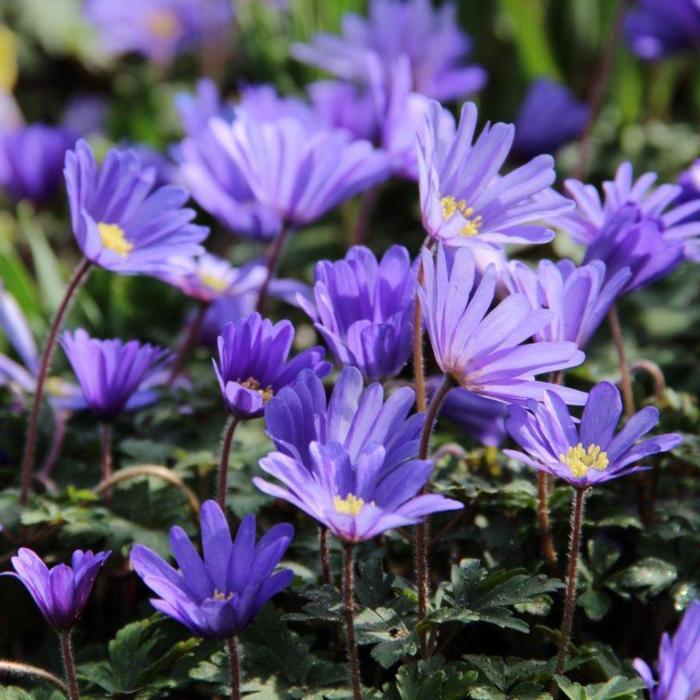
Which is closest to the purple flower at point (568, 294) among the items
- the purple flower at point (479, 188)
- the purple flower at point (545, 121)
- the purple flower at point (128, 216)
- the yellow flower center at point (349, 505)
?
the purple flower at point (479, 188)

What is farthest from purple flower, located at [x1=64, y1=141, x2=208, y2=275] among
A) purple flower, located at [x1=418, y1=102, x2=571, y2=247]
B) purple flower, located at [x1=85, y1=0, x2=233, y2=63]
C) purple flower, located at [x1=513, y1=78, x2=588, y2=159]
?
purple flower, located at [x1=85, y1=0, x2=233, y2=63]

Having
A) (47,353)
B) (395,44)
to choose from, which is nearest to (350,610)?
(47,353)

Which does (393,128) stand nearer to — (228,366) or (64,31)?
(228,366)

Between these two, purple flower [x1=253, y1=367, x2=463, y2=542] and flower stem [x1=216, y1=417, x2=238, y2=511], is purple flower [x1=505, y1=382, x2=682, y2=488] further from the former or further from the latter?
flower stem [x1=216, y1=417, x2=238, y2=511]

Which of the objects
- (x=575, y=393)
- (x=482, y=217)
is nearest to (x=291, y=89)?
(x=482, y=217)

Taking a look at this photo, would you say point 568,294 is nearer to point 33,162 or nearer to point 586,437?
point 586,437

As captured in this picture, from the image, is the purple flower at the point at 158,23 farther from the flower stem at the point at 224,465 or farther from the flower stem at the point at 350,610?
the flower stem at the point at 350,610
